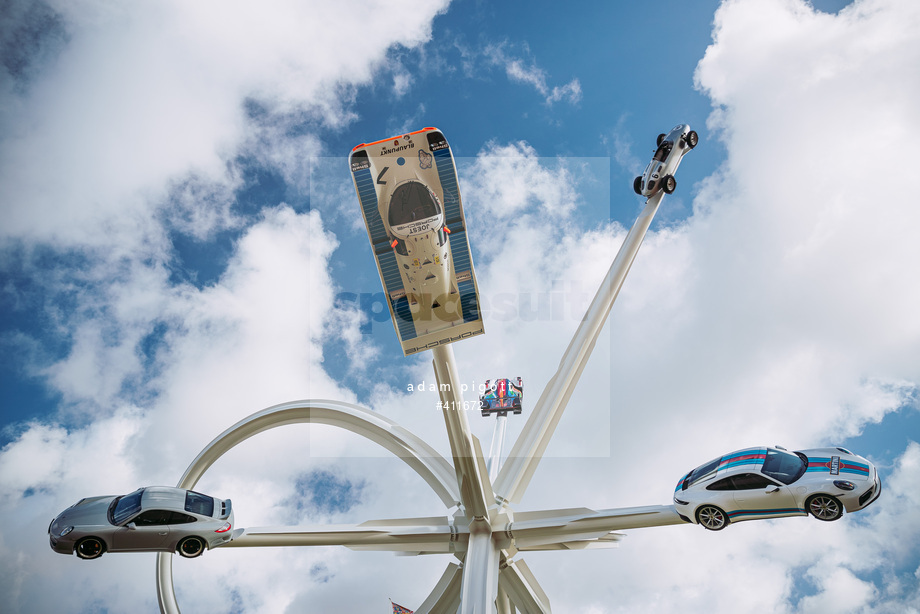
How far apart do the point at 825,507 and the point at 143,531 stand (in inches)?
655

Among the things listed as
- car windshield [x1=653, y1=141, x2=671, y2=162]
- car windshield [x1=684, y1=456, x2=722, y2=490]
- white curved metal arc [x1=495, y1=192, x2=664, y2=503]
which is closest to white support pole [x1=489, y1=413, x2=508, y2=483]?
white curved metal arc [x1=495, y1=192, x2=664, y2=503]

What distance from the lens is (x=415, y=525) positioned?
61.8 feet

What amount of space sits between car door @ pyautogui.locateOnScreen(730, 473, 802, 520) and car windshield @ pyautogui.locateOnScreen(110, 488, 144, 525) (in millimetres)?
15022

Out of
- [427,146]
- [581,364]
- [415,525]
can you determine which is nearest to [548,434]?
[581,364]

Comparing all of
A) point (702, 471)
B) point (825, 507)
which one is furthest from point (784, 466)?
point (702, 471)

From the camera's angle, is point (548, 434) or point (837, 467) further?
point (548, 434)

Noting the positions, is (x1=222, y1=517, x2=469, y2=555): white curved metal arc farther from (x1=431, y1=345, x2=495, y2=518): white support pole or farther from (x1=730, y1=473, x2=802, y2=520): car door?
(x1=730, y1=473, x2=802, y2=520): car door

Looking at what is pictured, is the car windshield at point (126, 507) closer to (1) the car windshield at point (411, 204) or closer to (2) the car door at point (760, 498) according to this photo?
(1) the car windshield at point (411, 204)

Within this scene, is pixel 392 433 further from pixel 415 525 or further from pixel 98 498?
pixel 98 498

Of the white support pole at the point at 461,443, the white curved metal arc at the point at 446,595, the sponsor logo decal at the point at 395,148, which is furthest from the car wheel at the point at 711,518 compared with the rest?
the sponsor logo decal at the point at 395,148

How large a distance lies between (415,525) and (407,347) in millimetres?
7131

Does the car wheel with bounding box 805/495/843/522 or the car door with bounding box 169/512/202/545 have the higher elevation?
the car door with bounding box 169/512/202/545

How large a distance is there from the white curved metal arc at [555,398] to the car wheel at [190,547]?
350 inches

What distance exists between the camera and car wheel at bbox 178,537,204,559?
16.0 meters
